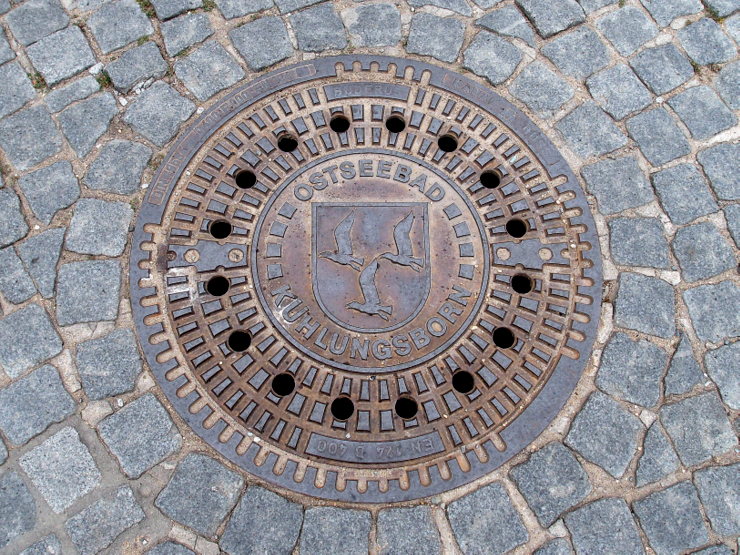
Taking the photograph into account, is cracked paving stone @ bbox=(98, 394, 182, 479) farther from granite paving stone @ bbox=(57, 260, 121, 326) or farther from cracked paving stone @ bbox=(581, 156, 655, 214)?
cracked paving stone @ bbox=(581, 156, 655, 214)

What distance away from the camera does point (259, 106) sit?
116 inches

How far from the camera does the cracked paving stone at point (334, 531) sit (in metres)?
2.38

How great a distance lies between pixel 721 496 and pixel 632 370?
2.09 feet

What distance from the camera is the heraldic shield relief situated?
2.64m

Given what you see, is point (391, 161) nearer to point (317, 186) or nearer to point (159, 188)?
point (317, 186)

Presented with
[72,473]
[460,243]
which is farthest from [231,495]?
[460,243]

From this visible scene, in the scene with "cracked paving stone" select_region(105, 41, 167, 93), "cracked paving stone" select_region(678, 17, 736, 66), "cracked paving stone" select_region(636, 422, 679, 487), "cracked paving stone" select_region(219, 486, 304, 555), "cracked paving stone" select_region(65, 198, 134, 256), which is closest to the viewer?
"cracked paving stone" select_region(219, 486, 304, 555)

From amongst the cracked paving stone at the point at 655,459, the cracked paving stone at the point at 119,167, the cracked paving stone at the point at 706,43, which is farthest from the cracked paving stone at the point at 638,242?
the cracked paving stone at the point at 119,167

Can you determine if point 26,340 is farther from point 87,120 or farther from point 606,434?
point 606,434

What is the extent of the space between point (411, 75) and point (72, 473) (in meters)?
2.50

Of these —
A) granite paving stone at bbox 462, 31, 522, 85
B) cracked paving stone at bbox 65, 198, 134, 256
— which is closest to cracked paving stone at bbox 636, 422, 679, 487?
granite paving stone at bbox 462, 31, 522, 85

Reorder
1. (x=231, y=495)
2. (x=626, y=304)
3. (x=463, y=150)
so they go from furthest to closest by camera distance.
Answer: (x=463, y=150) < (x=626, y=304) < (x=231, y=495)

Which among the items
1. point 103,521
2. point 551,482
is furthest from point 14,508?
point 551,482

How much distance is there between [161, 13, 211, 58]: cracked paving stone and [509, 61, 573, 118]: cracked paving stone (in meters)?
1.68
